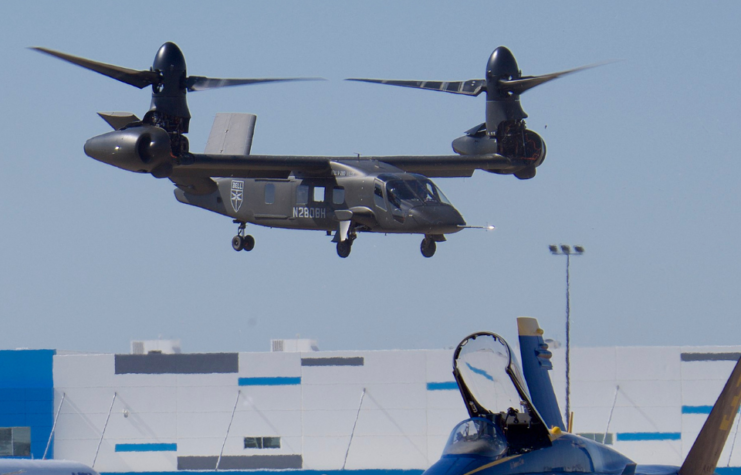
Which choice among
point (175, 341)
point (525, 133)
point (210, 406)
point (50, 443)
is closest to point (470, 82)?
point (525, 133)

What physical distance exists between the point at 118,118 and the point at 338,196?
7513mm

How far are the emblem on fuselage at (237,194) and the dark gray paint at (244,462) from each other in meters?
26.4

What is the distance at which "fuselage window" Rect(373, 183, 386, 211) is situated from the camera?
37.7 meters

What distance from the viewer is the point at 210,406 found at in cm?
6675

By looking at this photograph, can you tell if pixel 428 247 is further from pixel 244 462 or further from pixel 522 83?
pixel 244 462

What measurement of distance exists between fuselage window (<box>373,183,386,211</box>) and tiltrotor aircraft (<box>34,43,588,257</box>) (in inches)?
1.3

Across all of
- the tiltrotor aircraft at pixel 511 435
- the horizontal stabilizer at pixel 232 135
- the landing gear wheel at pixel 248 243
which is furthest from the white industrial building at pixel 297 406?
the tiltrotor aircraft at pixel 511 435

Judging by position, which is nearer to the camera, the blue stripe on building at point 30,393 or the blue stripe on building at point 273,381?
the blue stripe on building at point 273,381

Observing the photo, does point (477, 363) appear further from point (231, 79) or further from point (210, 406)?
point (210, 406)

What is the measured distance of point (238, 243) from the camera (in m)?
43.0

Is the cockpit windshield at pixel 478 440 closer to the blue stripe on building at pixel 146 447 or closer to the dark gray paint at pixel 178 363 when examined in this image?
the dark gray paint at pixel 178 363

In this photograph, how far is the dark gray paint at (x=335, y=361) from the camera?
65.4 m

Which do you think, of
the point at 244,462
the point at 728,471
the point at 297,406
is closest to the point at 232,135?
the point at 297,406

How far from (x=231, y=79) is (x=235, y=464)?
3513 cm
